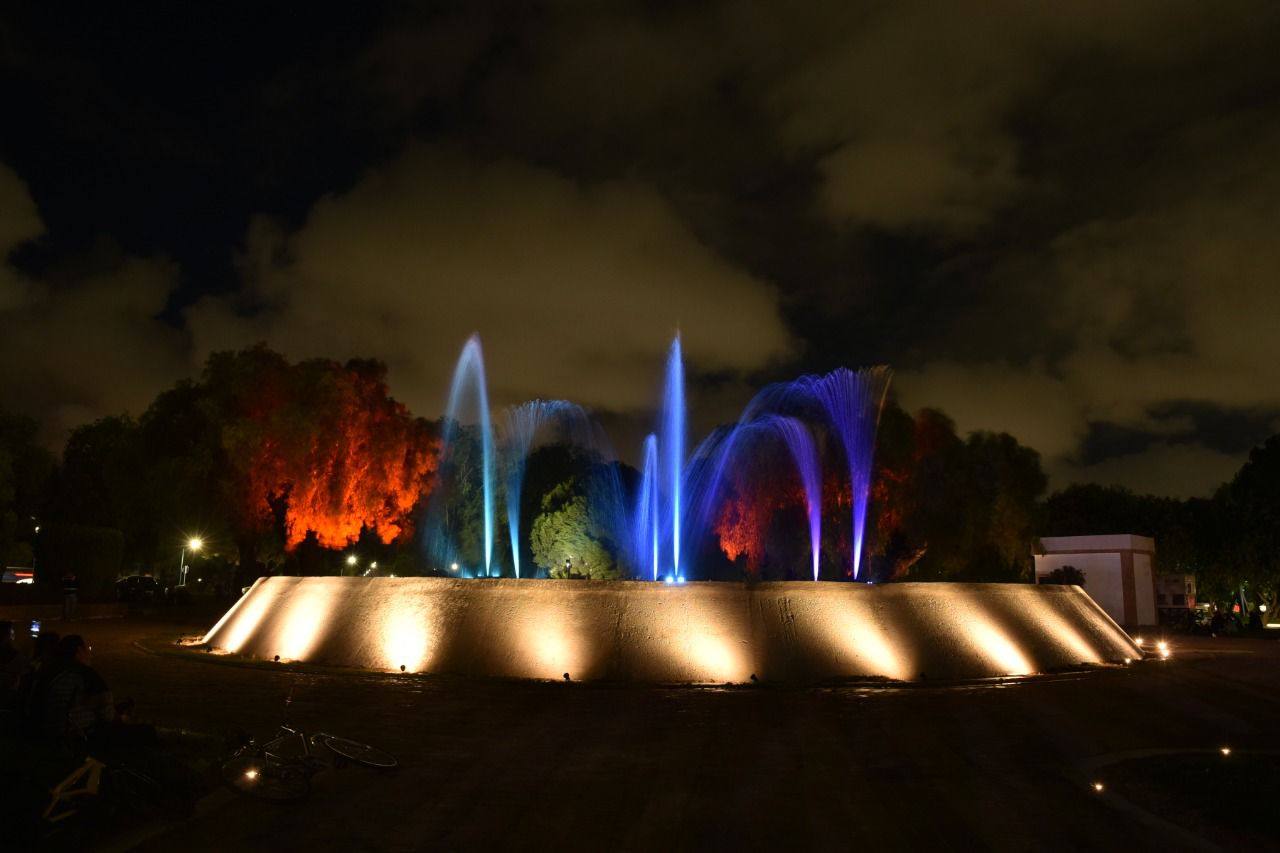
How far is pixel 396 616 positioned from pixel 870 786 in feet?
46.1

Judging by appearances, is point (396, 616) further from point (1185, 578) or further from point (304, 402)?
point (1185, 578)

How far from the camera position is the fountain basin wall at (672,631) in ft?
63.9

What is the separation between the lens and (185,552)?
70188 mm

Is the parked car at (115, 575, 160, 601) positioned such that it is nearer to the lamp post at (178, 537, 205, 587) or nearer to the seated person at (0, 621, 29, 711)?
the lamp post at (178, 537, 205, 587)

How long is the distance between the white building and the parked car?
161 ft

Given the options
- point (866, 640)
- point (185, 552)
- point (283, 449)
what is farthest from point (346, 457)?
point (185, 552)

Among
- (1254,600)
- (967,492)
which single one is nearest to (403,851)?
(967,492)

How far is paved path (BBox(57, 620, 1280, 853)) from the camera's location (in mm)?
8438

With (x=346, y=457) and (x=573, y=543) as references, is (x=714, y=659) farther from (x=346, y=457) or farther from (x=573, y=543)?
(x=573, y=543)

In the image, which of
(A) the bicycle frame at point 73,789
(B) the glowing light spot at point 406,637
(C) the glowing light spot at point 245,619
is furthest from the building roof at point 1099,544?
(A) the bicycle frame at point 73,789

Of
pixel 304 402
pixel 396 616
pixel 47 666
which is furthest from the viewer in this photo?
pixel 304 402

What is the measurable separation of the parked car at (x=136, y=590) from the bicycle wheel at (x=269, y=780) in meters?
40.1

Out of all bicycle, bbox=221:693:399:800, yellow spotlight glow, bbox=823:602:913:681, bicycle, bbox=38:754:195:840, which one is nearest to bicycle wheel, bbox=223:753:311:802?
bicycle, bbox=221:693:399:800

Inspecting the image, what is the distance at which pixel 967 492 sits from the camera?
4672 cm
